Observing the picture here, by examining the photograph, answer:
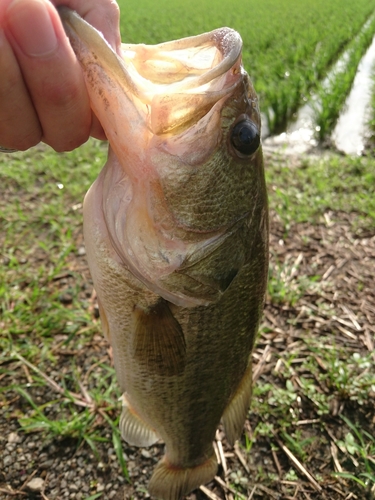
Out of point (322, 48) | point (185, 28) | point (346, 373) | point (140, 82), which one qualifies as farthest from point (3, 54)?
point (185, 28)

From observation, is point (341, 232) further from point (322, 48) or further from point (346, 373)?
point (322, 48)

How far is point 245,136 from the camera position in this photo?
1.18m

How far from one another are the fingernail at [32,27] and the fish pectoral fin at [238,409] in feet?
4.48

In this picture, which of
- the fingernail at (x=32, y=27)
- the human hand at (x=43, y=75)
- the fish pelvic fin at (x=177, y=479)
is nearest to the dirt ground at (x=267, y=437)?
the fish pelvic fin at (x=177, y=479)

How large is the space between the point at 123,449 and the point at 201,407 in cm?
79

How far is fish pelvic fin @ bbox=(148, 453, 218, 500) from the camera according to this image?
1.87 metres

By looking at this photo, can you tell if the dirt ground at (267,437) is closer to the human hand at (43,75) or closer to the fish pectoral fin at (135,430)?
the fish pectoral fin at (135,430)

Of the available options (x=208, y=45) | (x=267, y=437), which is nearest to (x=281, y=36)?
(x=267, y=437)

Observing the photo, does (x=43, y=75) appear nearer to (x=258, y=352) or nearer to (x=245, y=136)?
(x=245, y=136)

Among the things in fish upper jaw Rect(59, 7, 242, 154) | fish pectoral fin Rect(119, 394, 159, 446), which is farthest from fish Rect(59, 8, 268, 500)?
fish pectoral fin Rect(119, 394, 159, 446)

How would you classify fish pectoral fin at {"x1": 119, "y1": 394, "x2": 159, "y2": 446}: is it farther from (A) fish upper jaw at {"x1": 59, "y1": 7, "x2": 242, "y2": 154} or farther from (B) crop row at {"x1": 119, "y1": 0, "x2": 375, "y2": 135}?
(B) crop row at {"x1": 119, "y1": 0, "x2": 375, "y2": 135}

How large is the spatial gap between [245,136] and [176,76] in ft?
0.87

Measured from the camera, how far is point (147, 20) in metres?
17.7

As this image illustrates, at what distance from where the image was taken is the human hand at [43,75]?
100 cm
